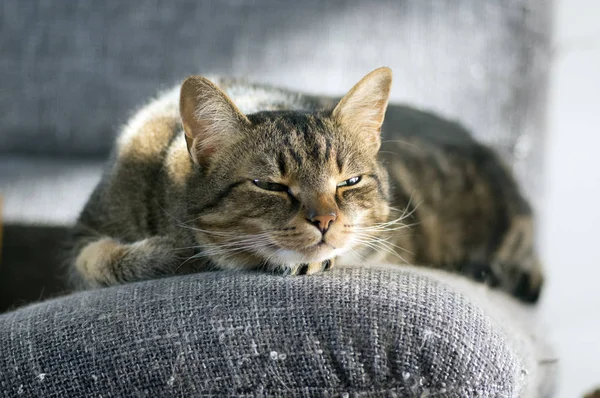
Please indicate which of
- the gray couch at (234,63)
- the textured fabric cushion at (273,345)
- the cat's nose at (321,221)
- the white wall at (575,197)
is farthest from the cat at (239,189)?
the white wall at (575,197)

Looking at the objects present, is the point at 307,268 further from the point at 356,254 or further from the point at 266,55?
the point at 266,55

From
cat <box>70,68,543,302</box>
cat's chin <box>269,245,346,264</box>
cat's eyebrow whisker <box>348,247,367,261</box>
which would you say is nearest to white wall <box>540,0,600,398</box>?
cat <box>70,68,543,302</box>

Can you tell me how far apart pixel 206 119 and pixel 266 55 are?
0.99 m

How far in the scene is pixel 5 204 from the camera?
188 centimetres

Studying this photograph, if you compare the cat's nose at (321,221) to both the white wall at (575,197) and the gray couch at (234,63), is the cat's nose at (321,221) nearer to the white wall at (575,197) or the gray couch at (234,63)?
the gray couch at (234,63)

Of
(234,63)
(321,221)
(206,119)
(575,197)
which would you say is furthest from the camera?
(575,197)

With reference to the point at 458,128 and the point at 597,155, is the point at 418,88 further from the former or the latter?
the point at 597,155

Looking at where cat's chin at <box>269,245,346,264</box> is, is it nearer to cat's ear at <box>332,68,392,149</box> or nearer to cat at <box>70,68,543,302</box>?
cat at <box>70,68,543,302</box>

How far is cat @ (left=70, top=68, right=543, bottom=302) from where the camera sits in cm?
99

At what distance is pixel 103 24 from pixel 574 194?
1884 millimetres

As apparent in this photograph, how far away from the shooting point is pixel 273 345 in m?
0.83

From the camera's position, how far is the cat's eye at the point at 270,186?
1.00m

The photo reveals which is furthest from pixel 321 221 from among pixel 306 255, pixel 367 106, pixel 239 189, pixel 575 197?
pixel 575 197

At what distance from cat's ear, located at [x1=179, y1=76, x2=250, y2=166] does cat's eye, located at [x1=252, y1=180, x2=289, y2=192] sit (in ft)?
0.34
